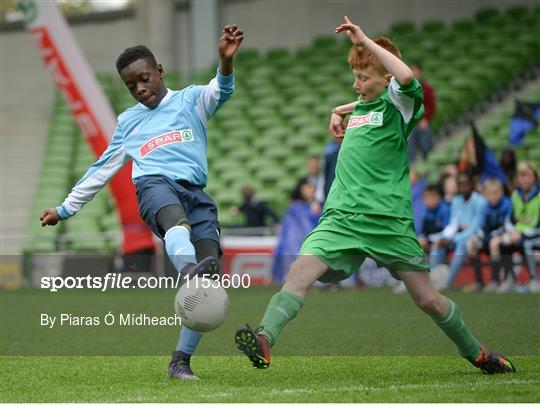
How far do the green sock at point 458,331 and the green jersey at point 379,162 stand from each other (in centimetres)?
57

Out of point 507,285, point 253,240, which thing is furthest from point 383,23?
point 507,285

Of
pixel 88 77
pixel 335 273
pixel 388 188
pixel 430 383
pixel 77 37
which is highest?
pixel 388 188

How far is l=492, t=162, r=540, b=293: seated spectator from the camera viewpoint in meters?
13.6

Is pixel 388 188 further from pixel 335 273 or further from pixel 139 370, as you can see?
pixel 139 370

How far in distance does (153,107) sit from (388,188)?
1.40 m

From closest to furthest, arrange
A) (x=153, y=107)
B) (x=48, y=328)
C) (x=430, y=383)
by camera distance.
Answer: (x=430, y=383) < (x=153, y=107) < (x=48, y=328)

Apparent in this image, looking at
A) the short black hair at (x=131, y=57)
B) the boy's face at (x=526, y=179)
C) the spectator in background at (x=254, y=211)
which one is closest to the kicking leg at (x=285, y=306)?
the short black hair at (x=131, y=57)

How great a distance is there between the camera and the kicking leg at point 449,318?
20.5 ft

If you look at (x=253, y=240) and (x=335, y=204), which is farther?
(x=253, y=240)

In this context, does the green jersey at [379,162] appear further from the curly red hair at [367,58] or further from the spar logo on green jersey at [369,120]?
the curly red hair at [367,58]

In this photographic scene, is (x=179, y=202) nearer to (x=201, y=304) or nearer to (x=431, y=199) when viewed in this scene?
(x=201, y=304)

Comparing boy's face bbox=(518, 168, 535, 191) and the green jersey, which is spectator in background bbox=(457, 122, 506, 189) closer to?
boy's face bbox=(518, 168, 535, 191)

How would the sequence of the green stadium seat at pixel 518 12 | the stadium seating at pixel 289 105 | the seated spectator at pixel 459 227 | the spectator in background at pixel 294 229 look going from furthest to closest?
the green stadium seat at pixel 518 12
the stadium seating at pixel 289 105
the spectator in background at pixel 294 229
the seated spectator at pixel 459 227

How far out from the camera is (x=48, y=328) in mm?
10398
